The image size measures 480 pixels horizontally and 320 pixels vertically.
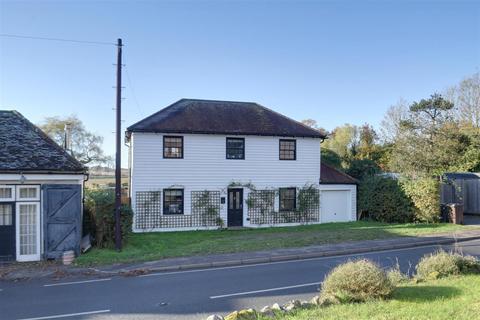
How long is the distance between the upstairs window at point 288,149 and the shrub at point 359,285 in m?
16.4

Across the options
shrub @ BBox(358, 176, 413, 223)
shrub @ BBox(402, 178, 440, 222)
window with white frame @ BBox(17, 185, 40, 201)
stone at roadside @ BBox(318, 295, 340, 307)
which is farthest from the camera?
shrub @ BBox(358, 176, 413, 223)

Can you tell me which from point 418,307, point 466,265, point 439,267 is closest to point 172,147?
point 439,267

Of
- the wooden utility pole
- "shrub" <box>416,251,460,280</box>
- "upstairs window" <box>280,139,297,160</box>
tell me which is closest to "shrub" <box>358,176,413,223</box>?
"upstairs window" <box>280,139,297,160</box>

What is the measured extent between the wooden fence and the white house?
6698 millimetres

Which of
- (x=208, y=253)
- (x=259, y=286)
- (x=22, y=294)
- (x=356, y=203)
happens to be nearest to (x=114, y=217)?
(x=208, y=253)

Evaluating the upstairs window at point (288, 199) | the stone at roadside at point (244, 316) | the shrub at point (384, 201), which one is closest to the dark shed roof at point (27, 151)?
the stone at roadside at point (244, 316)

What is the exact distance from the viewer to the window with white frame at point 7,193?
14.0m

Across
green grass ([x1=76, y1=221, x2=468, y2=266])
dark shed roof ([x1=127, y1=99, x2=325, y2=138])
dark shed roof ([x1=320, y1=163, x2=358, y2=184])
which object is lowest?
green grass ([x1=76, y1=221, x2=468, y2=266])

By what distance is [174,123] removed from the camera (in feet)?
71.5

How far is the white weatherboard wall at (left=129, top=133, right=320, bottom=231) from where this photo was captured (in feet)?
69.2

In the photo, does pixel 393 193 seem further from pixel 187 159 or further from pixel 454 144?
pixel 187 159

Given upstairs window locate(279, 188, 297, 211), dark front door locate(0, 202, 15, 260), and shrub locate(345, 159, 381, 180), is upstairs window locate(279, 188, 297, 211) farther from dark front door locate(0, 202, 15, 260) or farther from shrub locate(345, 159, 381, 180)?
dark front door locate(0, 202, 15, 260)

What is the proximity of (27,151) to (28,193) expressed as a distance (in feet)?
6.20

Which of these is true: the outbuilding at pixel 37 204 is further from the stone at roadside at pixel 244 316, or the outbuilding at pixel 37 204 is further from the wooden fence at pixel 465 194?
the wooden fence at pixel 465 194
